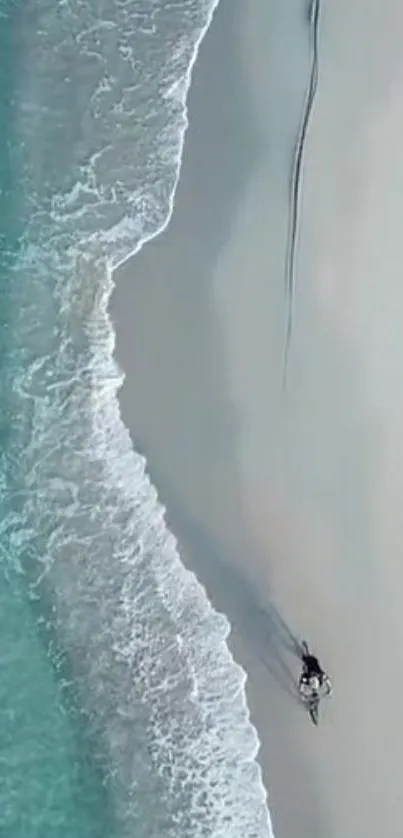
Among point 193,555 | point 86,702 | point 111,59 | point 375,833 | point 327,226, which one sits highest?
point 111,59

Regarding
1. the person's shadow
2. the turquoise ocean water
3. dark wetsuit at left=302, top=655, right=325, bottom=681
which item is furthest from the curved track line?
dark wetsuit at left=302, top=655, right=325, bottom=681

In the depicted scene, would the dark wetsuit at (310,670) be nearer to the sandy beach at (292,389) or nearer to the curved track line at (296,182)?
the sandy beach at (292,389)

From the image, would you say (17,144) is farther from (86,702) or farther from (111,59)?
(86,702)

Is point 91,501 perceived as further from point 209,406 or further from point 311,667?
point 311,667

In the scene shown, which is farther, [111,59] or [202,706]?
[111,59]

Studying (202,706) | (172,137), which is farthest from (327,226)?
(202,706)

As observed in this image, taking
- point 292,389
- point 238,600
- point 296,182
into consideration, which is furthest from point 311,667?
point 296,182
